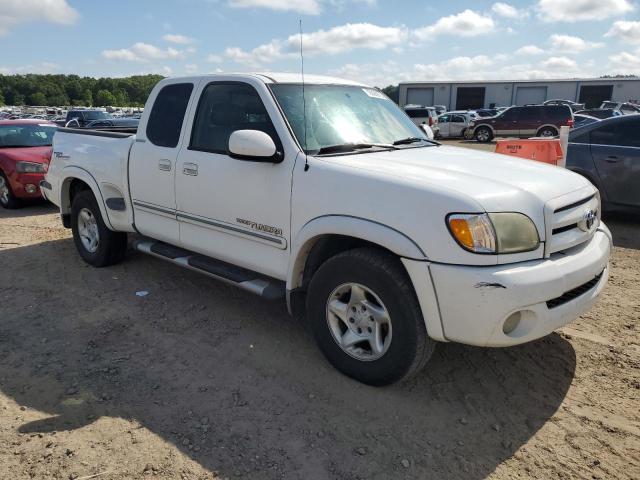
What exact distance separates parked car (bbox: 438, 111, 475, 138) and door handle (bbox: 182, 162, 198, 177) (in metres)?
26.4

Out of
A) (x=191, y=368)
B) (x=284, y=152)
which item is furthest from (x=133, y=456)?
(x=284, y=152)

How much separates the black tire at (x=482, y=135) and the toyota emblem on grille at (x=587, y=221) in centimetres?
2466

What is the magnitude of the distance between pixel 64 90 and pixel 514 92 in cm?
8604

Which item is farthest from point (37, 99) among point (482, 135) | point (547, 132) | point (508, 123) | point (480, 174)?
point (480, 174)

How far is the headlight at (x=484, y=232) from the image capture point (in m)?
2.78

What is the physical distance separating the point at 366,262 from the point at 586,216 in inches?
57.8

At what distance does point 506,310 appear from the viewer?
2754 millimetres

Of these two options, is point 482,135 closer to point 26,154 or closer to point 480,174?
point 26,154

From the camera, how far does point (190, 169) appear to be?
4.25 metres

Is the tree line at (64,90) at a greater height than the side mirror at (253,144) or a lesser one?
greater

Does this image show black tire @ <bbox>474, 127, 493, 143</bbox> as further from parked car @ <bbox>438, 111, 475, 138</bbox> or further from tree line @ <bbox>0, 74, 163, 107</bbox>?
tree line @ <bbox>0, 74, 163, 107</bbox>

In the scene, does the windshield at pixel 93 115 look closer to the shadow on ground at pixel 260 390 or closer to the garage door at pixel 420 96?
the shadow on ground at pixel 260 390

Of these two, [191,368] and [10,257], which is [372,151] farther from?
[10,257]

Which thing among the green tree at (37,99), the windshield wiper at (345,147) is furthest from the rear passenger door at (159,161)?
the green tree at (37,99)
